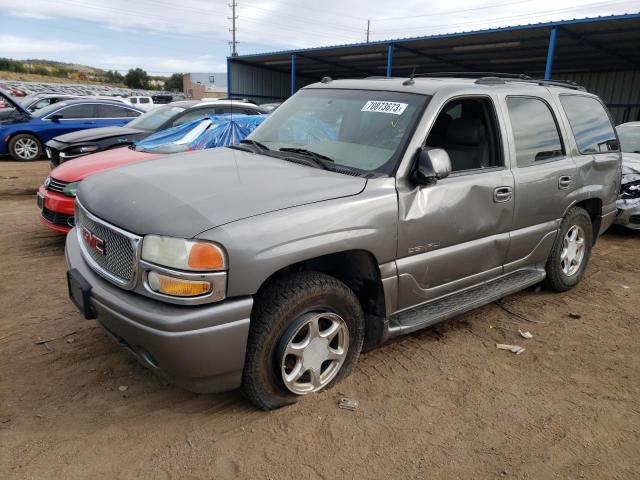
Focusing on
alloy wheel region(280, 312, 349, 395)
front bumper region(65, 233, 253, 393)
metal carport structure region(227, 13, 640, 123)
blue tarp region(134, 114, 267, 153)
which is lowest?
alloy wheel region(280, 312, 349, 395)

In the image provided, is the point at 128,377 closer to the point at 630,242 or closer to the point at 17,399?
the point at 17,399

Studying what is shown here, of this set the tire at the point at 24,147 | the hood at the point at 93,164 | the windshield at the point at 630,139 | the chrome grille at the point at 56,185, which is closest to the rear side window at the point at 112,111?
the tire at the point at 24,147

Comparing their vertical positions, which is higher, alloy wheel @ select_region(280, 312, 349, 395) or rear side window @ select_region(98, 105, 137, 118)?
rear side window @ select_region(98, 105, 137, 118)

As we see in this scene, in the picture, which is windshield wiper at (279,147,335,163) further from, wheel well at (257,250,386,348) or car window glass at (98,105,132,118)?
car window glass at (98,105,132,118)

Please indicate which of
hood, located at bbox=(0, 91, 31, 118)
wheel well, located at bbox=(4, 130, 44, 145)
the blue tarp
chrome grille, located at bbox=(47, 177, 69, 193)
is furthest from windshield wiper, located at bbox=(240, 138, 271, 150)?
wheel well, located at bbox=(4, 130, 44, 145)

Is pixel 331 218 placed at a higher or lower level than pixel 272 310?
higher

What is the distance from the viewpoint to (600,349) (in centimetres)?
371

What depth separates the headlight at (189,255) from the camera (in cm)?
230

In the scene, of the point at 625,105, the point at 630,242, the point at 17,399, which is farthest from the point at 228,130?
the point at 625,105

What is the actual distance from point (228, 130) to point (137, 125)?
7.10ft

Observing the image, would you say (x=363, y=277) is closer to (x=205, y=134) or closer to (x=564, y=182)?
(x=564, y=182)

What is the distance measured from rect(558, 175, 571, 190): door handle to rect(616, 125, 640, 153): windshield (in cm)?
419

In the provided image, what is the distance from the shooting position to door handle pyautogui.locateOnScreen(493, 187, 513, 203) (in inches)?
139

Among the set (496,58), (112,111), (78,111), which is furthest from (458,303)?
(496,58)
